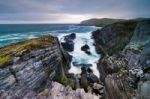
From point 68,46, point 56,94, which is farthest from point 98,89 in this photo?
point 68,46

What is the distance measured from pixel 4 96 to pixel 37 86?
211 inches

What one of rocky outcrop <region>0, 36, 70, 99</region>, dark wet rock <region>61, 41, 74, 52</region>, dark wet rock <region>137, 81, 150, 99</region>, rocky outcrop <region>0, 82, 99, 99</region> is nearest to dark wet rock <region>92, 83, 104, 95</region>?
rocky outcrop <region>0, 82, 99, 99</region>

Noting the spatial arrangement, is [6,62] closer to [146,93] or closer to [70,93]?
[70,93]

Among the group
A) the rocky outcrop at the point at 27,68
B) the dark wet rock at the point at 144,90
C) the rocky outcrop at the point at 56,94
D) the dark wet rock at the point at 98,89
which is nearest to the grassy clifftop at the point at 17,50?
the rocky outcrop at the point at 27,68

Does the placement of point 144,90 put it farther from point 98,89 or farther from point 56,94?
point 98,89

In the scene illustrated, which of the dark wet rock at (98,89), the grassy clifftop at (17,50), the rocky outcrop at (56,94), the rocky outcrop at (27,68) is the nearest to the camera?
the rocky outcrop at (27,68)

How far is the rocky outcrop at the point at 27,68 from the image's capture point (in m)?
18.7

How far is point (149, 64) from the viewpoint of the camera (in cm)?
1370

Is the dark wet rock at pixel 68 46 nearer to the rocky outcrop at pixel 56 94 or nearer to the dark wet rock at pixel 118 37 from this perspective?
the dark wet rock at pixel 118 37

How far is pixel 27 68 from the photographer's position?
21.3 metres

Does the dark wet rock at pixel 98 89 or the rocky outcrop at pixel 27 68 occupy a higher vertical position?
the rocky outcrop at pixel 27 68

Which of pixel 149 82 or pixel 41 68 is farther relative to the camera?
pixel 41 68

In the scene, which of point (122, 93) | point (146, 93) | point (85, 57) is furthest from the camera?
point (85, 57)

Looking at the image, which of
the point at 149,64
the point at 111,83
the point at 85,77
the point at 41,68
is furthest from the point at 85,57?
the point at 149,64
